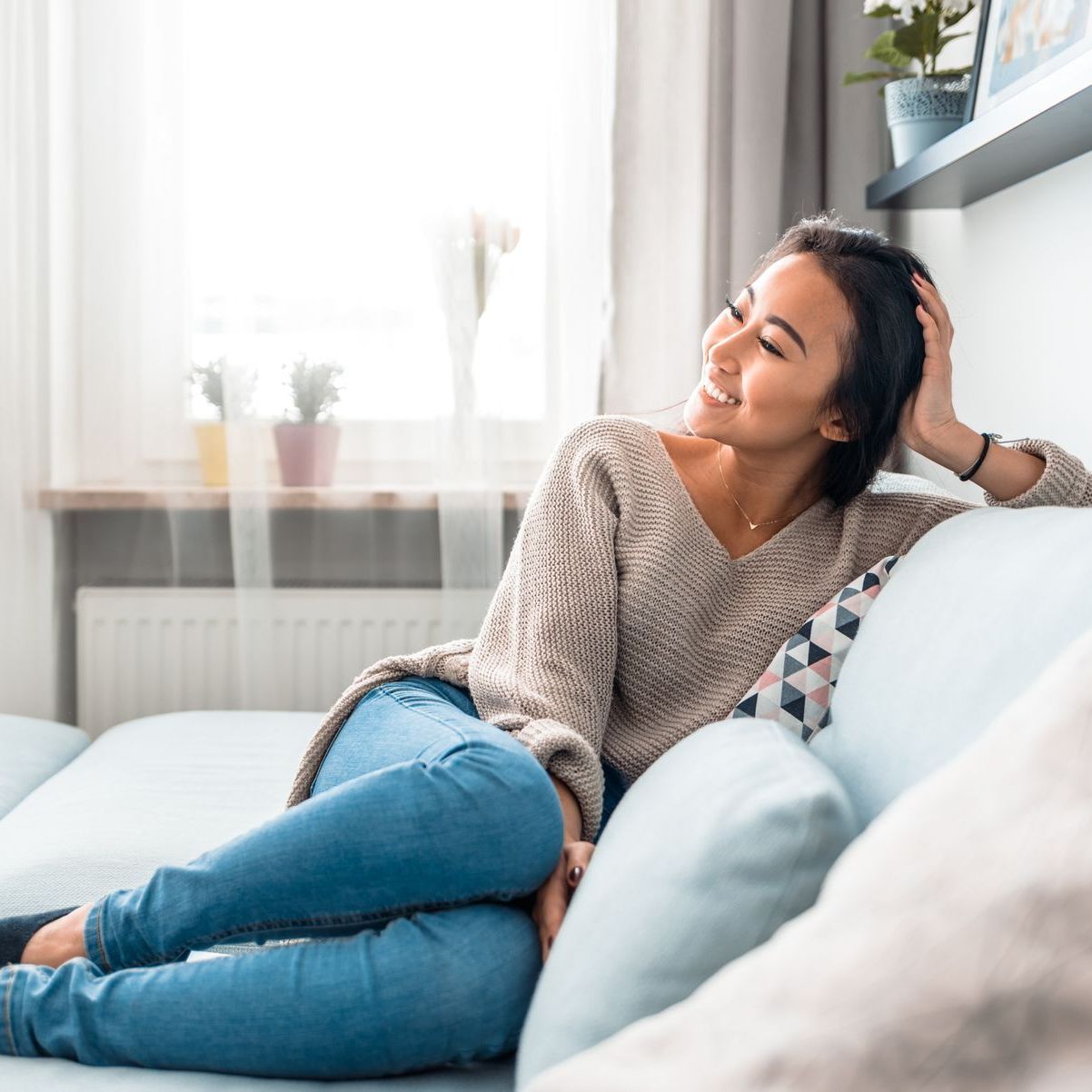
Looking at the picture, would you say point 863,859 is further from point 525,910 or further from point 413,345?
point 413,345

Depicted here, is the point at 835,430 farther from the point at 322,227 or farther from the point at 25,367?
the point at 25,367

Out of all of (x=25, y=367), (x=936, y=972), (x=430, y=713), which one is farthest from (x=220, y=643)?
(x=936, y=972)

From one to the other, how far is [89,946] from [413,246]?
1.63 metres

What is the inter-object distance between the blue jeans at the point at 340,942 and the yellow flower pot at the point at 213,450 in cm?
140

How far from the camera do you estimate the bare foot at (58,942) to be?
3.51 ft

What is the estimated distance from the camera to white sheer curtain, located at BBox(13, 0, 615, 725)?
2.37 m

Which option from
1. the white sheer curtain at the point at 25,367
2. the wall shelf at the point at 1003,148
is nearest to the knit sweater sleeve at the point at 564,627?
the wall shelf at the point at 1003,148

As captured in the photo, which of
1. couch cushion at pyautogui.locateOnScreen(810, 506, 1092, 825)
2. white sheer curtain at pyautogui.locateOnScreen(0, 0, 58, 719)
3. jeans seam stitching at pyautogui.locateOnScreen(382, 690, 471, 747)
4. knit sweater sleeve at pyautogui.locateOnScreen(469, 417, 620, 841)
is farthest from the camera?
white sheer curtain at pyautogui.locateOnScreen(0, 0, 58, 719)

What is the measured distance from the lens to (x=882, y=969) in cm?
44

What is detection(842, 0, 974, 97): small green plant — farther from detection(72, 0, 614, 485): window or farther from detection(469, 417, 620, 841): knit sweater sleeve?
A: detection(469, 417, 620, 841): knit sweater sleeve

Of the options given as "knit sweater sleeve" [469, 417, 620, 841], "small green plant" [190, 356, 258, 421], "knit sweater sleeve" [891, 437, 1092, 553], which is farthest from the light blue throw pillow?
"small green plant" [190, 356, 258, 421]

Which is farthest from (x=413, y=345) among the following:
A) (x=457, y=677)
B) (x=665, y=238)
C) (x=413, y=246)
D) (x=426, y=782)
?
(x=426, y=782)

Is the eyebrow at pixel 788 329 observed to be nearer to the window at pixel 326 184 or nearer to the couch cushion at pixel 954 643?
the couch cushion at pixel 954 643

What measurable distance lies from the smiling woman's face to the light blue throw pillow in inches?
25.5
